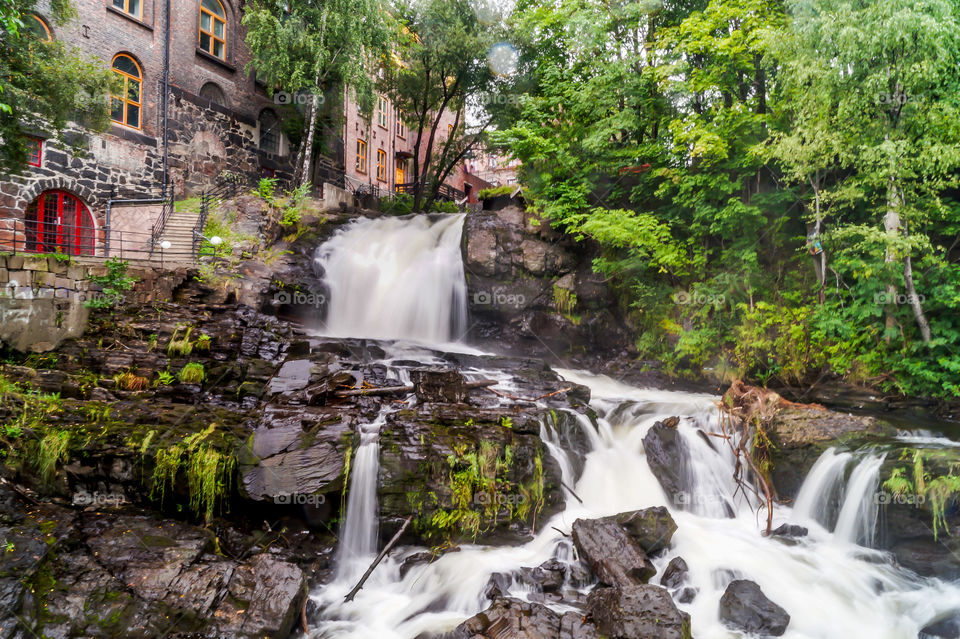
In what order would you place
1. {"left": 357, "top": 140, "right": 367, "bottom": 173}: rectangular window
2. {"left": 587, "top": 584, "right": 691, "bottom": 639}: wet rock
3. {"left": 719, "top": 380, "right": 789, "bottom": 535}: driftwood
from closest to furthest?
{"left": 587, "top": 584, "right": 691, "bottom": 639}: wet rock < {"left": 719, "top": 380, "right": 789, "bottom": 535}: driftwood < {"left": 357, "top": 140, "right": 367, "bottom": 173}: rectangular window

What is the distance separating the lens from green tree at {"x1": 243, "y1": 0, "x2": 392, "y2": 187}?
723 inches

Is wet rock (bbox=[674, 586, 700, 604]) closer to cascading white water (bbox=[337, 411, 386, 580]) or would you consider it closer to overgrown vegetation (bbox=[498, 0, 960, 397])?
cascading white water (bbox=[337, 411, 386, 580])

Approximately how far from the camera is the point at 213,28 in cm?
2072

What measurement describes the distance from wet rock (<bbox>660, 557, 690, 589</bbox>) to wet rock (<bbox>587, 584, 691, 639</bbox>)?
1.12m

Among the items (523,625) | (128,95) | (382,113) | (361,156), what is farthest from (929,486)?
(382,113)

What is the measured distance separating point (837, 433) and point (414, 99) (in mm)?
20465

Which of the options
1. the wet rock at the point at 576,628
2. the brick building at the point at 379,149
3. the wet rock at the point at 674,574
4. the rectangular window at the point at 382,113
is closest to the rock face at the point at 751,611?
the wet rock at the point at 674,574

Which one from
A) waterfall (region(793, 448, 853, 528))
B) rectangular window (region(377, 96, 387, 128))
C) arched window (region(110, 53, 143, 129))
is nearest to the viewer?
waterfall (region(793, 448, 853, 528))

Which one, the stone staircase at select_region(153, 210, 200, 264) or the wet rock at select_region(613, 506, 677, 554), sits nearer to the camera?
the wet rock at select_region(613, 506, 677, 554)

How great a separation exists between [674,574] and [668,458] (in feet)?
8.07

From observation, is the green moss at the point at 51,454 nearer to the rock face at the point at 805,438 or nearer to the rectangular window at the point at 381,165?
the rock face at the point at 805,438

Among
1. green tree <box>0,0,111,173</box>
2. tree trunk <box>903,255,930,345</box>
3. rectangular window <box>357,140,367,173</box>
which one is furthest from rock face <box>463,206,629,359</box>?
Result: rectangular window <box>357,140,367,173</box>

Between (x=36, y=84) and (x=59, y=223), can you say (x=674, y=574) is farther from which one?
(x=59, y=223)

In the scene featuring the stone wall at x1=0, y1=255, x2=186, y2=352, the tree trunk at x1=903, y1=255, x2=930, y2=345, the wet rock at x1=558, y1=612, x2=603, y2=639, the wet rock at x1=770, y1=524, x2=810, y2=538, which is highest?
the tree trunk at x1=903, y1=255, x2=930, y2=345
